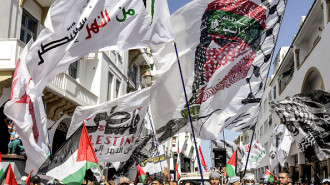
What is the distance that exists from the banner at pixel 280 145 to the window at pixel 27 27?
10.4m

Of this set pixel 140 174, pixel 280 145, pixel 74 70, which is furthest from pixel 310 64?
pixel 140 174

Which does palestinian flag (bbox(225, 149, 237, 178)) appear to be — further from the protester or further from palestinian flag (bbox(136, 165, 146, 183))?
the protester

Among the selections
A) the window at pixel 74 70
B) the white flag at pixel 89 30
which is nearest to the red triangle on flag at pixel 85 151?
the white flag at pixel 89 30

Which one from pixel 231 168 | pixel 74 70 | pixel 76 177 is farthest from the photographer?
pixel 74 70

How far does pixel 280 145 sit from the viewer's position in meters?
16.9

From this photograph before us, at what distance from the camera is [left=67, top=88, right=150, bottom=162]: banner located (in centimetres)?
983

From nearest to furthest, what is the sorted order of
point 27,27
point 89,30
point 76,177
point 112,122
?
point 89,30
point 76,177
point 112,122
point 27,27

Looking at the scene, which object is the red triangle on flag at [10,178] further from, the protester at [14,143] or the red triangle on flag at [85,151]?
the protester at [14,143]

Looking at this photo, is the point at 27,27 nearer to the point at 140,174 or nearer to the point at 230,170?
the point at 140,174

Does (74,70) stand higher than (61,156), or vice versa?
(74,70)

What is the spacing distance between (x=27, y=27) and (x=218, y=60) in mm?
9848

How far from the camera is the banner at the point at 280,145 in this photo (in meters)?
16.8

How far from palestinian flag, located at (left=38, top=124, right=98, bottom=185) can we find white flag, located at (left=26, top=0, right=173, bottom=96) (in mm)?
1923

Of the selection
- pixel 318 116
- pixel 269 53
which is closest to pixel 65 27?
pixel 269 53
